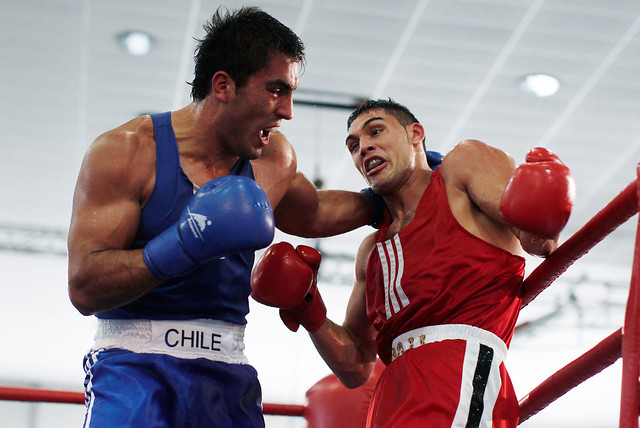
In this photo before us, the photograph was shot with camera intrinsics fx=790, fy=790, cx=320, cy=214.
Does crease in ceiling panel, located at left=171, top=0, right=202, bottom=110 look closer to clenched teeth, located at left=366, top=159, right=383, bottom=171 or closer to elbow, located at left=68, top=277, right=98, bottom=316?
clenched teeth, located at left=366, top=159, right=383, bottom=171

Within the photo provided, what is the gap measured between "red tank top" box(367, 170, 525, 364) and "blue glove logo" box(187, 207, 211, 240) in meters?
0.61

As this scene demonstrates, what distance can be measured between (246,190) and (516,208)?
531mm

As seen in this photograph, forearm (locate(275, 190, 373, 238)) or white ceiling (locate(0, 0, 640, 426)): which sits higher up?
white ceiling (locate(0, 0, 640, 426))

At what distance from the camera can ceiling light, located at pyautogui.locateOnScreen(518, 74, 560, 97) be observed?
5379 millimetres

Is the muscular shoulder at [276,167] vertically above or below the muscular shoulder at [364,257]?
above

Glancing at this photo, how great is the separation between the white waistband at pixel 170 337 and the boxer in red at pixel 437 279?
0.23 meters

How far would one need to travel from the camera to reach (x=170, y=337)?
1.63m

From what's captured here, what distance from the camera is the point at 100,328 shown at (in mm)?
1679

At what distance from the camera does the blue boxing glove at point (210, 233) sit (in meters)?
1.47

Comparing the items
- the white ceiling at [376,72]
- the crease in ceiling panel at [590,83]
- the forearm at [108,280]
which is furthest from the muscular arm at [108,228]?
the crease in ceiling panel at [590,83]

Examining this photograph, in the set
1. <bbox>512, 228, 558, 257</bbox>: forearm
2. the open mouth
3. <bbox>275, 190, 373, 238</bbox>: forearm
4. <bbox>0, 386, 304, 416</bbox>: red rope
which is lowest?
<bbox>0, 386, 304, 416</bbox>: red rope

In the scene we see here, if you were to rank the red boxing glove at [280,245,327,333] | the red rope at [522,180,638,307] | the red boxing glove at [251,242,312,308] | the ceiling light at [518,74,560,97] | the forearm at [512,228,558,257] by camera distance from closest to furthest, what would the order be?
the red rope at [522,180,638,307], the forearm at [512,228,558,257], the red boxing glove at [251,242,312,308], the red boxing glove at [280,245,327,333], the ceiling light at [518,74,560,97]

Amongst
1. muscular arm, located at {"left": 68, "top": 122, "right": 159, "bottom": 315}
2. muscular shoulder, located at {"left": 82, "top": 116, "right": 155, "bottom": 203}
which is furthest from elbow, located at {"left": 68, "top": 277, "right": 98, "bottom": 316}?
muscular shoulder, located at {"left": 82, "top": 116, "right": 155, "bottom": 203}

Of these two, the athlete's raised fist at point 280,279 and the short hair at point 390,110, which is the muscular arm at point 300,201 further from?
the short hair at point 390,110
